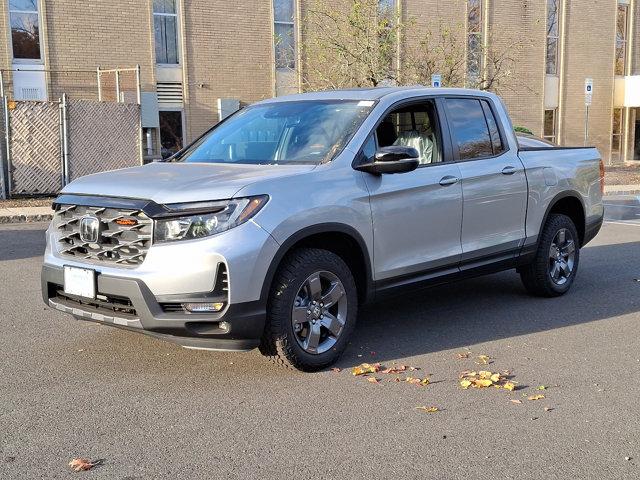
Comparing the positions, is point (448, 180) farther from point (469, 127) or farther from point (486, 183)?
point (469, 127)

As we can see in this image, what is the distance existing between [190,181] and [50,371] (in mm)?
1658

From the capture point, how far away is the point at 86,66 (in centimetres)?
1972

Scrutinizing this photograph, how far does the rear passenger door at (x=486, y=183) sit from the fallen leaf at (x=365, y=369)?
1.45 meters

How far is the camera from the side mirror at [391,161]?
5.35 meters

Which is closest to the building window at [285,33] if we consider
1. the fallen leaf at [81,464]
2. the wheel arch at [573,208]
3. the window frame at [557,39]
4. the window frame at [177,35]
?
the window frame at [177,35]

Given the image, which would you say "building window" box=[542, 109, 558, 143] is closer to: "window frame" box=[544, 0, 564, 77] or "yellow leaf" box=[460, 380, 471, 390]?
"window frame" box=[544, 0, 564, 77]

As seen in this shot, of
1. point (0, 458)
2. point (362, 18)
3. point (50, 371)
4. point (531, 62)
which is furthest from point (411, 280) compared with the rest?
point (531, 62)

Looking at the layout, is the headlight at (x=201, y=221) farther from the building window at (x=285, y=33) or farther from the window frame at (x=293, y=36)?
the building window at (x=285, y=33)

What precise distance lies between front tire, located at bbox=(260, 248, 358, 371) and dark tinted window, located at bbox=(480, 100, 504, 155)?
7.26 ft

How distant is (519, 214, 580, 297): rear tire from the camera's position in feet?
23.8

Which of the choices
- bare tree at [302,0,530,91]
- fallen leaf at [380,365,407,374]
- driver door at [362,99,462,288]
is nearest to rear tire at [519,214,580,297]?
driver door at [362,99,462,288]

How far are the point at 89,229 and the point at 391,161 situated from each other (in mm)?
2087

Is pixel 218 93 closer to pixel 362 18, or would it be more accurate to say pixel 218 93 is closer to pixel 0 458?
pixel 362 18

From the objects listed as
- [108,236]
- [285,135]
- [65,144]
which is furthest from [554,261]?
[65,144]
